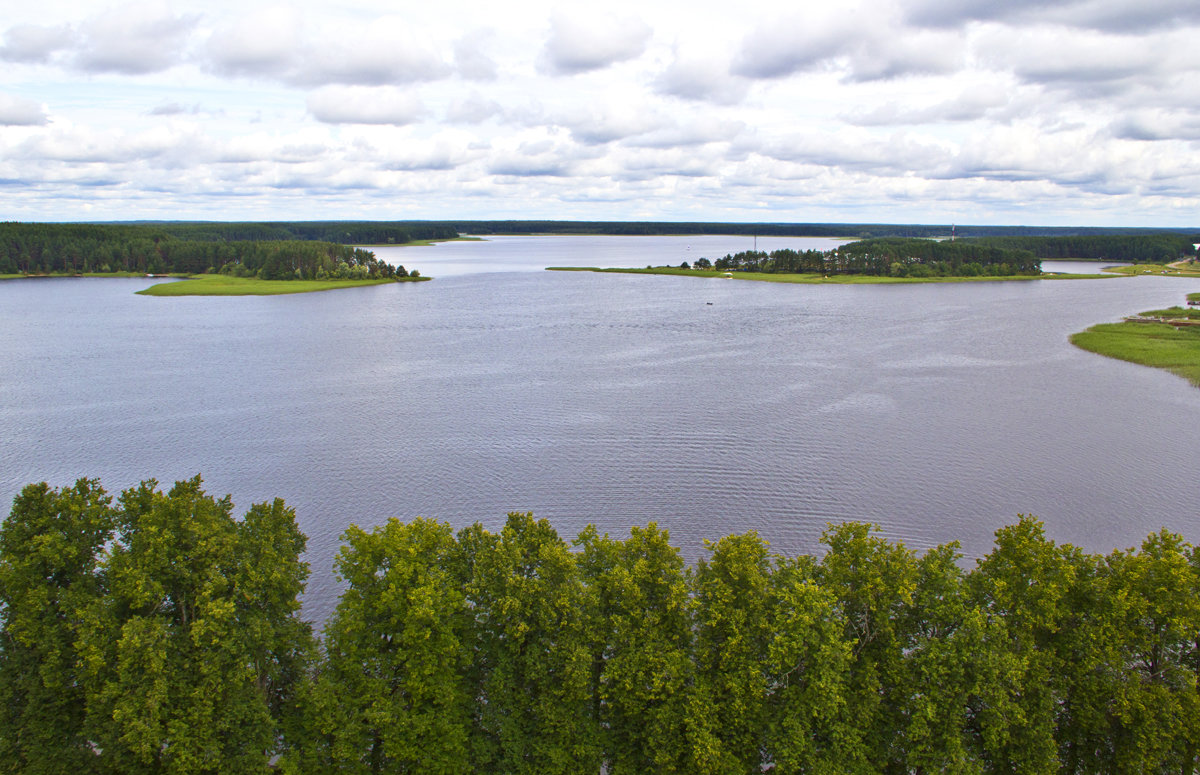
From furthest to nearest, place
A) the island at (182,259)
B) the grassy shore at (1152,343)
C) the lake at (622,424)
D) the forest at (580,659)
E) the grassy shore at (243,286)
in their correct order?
the island at (182,259) < the grassy shore at (243,286) < the grassy shore at (1152,343) < the lake at (622,424) < the forest at (580,659)

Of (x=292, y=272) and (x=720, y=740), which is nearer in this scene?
(x=720, y=740)

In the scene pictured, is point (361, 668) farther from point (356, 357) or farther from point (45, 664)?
point (356, 357)

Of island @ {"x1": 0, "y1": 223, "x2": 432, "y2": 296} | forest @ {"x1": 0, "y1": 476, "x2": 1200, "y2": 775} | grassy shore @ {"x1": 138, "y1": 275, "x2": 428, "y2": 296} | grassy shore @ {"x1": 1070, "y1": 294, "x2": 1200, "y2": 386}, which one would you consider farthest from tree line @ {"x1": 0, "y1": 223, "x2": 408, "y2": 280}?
forest @ {"x1": 0, "y1": 476, "x2": 1200, "y2": 775}

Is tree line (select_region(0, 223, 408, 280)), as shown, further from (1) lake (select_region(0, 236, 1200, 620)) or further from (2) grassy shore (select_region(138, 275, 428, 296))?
(1) lake (select_region(0, 236, 1200, 620))

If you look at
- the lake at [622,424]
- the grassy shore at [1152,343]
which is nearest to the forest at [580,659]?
the lake at [622,424]

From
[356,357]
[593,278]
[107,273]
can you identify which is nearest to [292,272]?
[107,273]

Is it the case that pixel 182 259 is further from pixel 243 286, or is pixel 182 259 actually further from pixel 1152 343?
pixel 1152 343

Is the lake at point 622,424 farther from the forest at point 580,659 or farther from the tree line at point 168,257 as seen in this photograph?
the tree line at point 168,257
